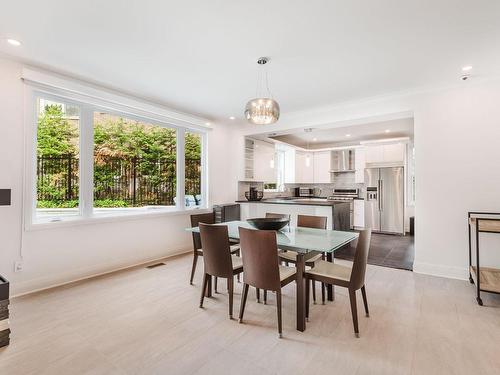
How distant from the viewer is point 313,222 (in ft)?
11.0

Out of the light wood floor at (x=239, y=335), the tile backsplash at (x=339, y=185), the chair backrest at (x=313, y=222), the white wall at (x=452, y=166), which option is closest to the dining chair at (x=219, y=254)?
the light wood floor at (x=239, y=335)

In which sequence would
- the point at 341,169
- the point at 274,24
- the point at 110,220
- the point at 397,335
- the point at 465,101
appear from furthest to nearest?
the point at 341,169 → the point at 110,220 → the point at 465,101 → the point at 274,24 → the point at 397,335

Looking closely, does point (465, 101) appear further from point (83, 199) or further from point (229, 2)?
point (83, 199)

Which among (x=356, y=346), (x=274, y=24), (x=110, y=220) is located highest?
(x=274, y=24)

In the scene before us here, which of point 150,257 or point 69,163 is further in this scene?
point 150,257

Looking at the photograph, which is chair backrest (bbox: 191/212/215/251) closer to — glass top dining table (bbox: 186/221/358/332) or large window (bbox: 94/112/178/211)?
glass top dining table (bbox: 186/221/358/332)

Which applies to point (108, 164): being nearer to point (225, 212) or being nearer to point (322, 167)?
point (225, 212)

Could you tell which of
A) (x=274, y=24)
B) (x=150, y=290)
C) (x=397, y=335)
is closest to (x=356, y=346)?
(x=397, y=335)

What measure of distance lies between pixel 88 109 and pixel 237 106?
220cm

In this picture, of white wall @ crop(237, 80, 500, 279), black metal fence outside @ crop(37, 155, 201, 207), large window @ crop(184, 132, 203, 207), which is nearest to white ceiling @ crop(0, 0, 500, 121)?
white wall @ crop(237, 80, 500, 279)

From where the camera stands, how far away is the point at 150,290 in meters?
3.04

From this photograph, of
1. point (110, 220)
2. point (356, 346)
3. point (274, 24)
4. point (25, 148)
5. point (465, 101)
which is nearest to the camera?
point (356, 346)

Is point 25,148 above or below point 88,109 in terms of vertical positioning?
below

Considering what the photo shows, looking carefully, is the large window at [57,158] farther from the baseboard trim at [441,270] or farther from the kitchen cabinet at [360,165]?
the kitchen cabinet at [360,165]
